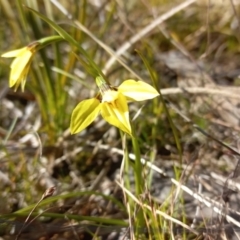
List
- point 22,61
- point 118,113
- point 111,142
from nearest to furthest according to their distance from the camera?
1. point 118,113
2. point 22,61
3. point 111,142

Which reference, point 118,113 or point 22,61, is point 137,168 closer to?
point 118,113

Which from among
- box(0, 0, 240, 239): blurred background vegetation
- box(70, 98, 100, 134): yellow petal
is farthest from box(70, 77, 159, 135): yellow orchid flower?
box(0, 0, 240, 239): blurred background vegetation

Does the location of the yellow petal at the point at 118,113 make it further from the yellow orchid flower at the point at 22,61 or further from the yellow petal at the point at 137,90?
the yellow orchid flower at the point at 22,61

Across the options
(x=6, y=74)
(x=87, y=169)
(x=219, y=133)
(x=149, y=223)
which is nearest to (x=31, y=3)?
(x=6, y=74)

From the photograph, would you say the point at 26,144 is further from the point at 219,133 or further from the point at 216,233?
the point at 216,233

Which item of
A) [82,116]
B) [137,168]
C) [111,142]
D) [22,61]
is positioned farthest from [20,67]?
[111,142]

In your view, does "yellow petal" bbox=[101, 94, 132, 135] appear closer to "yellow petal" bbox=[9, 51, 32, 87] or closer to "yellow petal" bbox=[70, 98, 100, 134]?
"yellow petal" bbox=[70, 98, 100, 134]

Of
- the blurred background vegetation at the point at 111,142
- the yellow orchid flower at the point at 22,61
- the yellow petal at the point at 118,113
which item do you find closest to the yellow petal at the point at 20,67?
the yellow orchid flower at the point at 22,61
